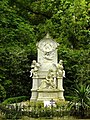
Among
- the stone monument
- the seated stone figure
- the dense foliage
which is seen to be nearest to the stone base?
the stone monument

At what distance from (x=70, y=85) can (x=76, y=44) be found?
179 inches

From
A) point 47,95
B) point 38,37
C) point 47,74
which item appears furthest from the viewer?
point 38,37

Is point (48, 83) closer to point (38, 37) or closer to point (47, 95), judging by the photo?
point (47, 95)

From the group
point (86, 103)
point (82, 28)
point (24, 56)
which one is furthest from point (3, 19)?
point (86, 103)

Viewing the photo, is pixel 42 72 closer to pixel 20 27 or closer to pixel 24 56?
pixel 24 56

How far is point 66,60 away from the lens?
909 inches

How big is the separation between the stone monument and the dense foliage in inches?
102

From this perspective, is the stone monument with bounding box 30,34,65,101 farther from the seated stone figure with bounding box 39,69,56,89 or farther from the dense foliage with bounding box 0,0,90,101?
the dense foliage with bounding box 0,0,90,101

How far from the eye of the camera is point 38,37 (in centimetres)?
2647

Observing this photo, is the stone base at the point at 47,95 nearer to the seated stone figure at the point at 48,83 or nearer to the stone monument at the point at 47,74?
the stone monument at the point at 47,74

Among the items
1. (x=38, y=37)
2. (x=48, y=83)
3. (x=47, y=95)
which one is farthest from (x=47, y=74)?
(x=38, y=37)

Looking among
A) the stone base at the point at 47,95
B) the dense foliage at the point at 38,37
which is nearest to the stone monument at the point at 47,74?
the stone base at the point at 47,95

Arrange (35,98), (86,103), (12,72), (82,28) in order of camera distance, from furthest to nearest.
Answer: (82,28)
(12,72)
(35,98)
(86,103)

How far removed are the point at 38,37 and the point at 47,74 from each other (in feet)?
25.9
